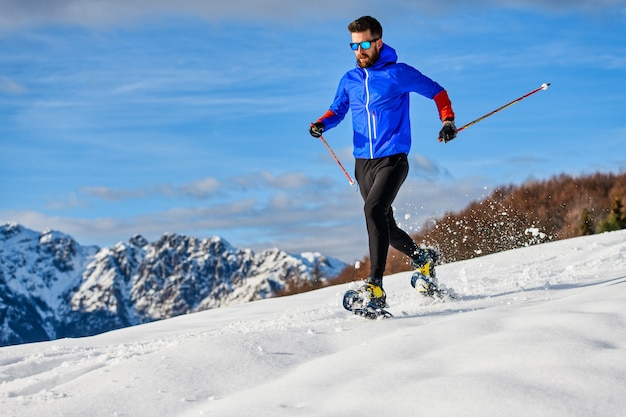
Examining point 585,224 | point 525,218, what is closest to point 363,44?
point 525,218

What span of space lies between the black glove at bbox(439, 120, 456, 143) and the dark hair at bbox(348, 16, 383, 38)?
90 centimetres

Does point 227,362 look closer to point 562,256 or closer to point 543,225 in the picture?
point 562,256

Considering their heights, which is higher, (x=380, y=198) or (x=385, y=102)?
(x=385, y=102)

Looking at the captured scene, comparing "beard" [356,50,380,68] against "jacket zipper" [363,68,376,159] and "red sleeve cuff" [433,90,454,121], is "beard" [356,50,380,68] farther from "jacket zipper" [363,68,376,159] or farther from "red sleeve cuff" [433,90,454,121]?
"red sleeve cuff" [433,90,454,121]

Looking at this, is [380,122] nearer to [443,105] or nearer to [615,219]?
[443,105]

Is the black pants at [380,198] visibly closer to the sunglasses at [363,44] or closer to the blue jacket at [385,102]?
the blue jacket at [385,102]

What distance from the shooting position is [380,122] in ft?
19.6

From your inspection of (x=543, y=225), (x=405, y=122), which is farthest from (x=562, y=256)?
(x=543, y=225)

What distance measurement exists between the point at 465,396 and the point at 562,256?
683cm

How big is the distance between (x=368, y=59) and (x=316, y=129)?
2.71 feet

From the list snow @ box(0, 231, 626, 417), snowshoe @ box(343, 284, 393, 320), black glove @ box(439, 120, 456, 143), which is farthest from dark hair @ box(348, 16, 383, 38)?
snow @ box(0, 231, 626, 417)

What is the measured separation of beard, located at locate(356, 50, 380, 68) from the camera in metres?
6.02

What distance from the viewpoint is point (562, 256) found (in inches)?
377

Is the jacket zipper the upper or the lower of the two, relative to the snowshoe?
upper
